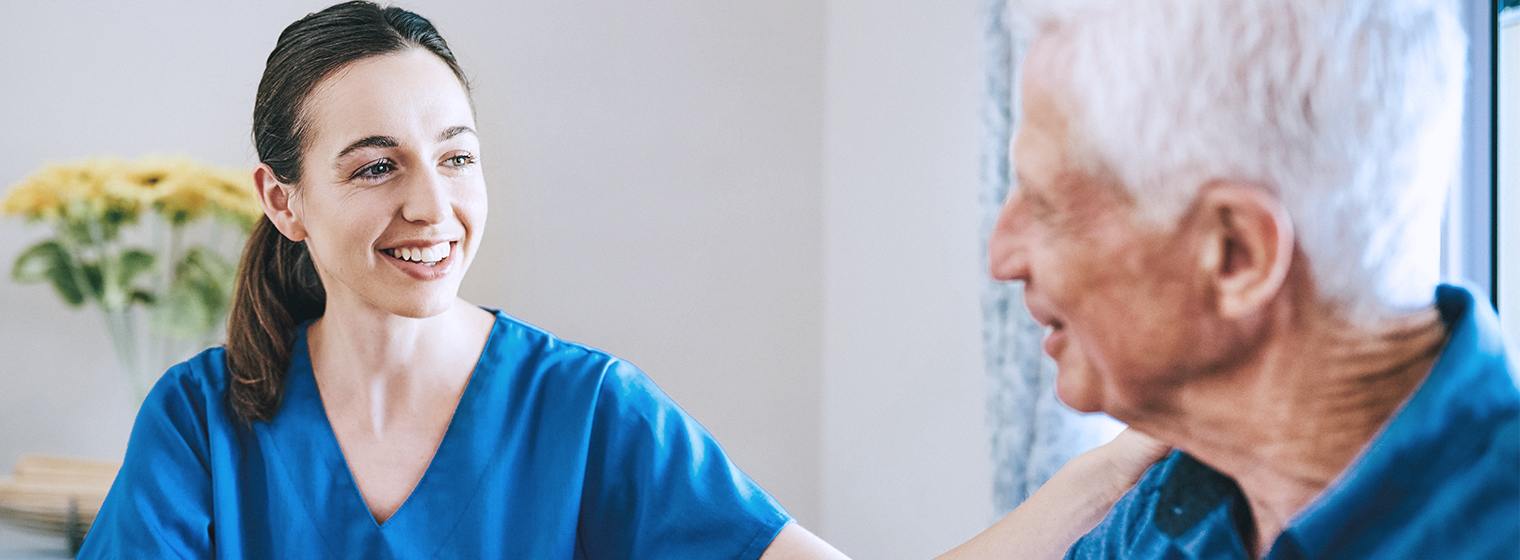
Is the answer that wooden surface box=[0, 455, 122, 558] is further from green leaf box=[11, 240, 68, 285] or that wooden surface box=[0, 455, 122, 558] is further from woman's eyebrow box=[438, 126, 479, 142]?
woman's eyebrow box=[438, 126, 479, 142]

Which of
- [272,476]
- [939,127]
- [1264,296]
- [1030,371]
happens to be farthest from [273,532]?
[939,127]

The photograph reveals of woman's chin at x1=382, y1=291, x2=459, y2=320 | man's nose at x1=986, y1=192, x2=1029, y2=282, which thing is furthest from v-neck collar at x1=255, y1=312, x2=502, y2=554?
man's nose at x1=986, y1=192, x2=1029, y2=282

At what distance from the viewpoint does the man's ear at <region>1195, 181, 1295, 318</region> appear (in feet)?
1.10

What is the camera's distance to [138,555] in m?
0.89

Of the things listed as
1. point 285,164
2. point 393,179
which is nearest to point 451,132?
point 393,179

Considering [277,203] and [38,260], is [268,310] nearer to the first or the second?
[277,203]

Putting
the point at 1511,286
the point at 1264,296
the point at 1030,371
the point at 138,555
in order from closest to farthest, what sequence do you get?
the point at 1264,296 < the point at 1511,286 < the point at 138,555 < the point at 1030,371

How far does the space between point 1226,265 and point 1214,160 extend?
0.13ft

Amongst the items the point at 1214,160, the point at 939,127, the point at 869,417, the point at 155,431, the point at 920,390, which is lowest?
the point at 869,417

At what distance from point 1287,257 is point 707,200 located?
5.40 ft

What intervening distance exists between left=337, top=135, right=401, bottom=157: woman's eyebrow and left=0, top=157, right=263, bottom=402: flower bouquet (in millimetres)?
767

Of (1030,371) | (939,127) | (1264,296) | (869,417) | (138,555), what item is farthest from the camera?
(869,417)

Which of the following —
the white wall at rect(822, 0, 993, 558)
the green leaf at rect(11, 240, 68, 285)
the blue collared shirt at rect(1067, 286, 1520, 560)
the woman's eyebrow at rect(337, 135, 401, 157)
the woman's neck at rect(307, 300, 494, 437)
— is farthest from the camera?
the green leaf at rect(11, 240, 68, 285)

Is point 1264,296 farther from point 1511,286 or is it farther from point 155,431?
point 155,431
